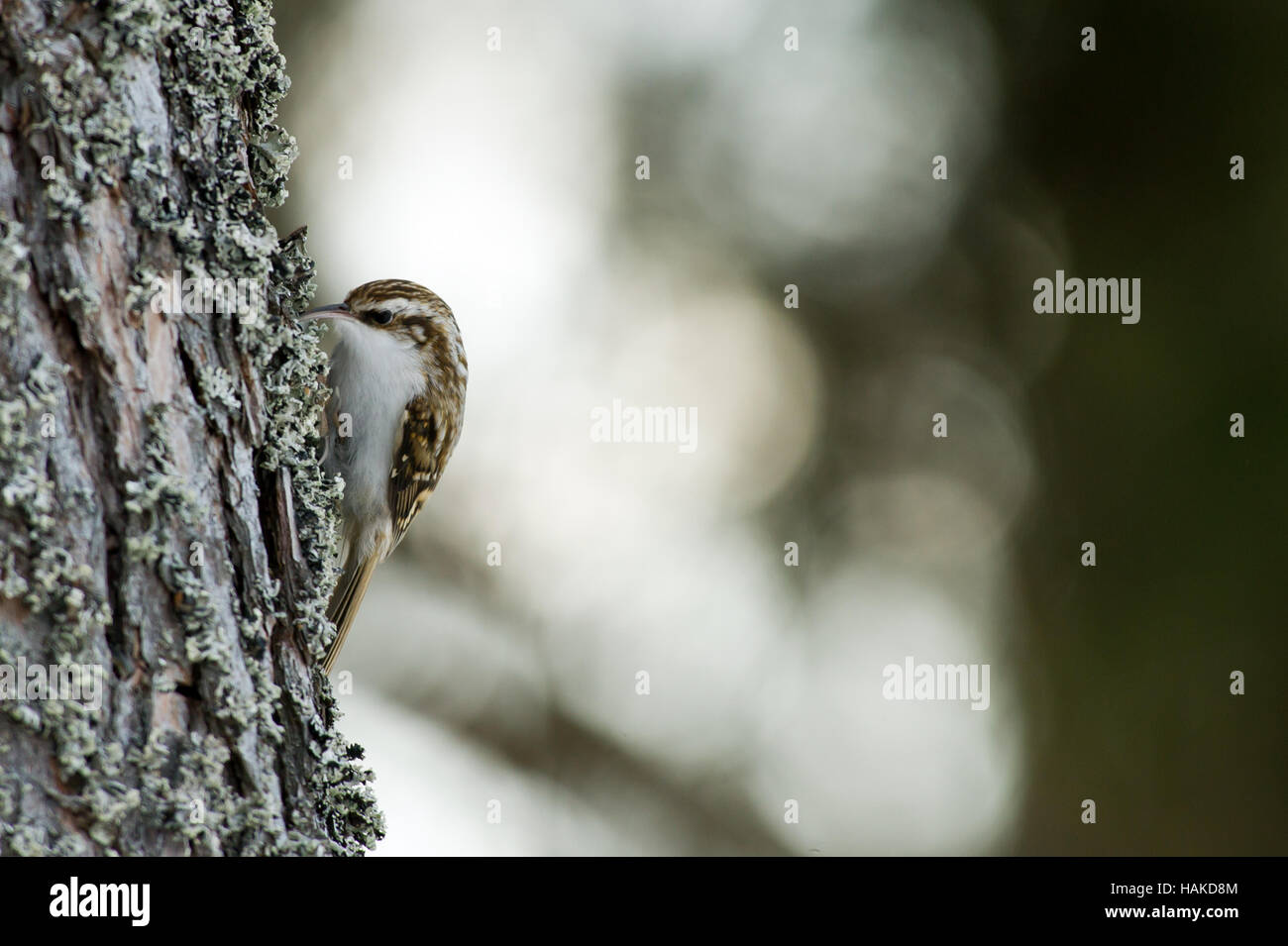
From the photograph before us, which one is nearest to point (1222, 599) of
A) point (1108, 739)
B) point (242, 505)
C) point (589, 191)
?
point (1108, 739)

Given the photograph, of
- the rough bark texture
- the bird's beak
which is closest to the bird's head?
the bird's beak

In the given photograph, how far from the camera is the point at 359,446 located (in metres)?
2.44

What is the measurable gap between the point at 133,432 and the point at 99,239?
0.22 m

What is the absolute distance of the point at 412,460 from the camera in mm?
2547

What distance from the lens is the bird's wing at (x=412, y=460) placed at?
2.51 meters

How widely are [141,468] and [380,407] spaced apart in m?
1.20

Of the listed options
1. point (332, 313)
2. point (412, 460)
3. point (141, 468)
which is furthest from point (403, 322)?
point (141, 468)

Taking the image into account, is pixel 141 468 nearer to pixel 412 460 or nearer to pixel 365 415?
pixel 365 415

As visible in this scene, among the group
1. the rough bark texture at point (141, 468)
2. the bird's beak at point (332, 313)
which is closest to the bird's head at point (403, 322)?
the bird's beak at point (332, 313)

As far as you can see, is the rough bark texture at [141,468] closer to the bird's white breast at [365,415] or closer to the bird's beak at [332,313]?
the bird's beak at [332,313]

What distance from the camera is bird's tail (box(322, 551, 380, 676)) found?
2.25 metres

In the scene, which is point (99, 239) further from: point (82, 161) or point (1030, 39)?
point (1030, 39)

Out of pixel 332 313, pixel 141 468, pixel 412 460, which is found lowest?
pixel 141 468

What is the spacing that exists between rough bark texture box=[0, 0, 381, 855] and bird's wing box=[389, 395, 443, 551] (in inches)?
A: 41.2
